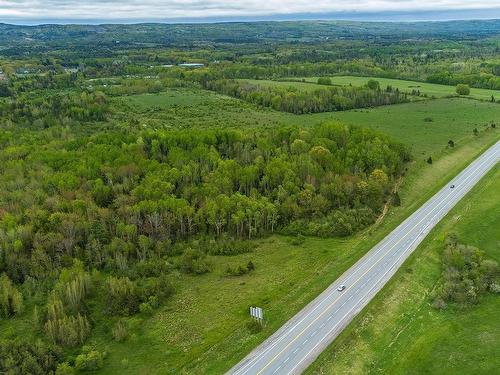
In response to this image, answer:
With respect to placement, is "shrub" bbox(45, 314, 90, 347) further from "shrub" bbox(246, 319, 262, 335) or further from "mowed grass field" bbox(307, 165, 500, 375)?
"mowed grass field" bbox(307, 165, 500, 375)

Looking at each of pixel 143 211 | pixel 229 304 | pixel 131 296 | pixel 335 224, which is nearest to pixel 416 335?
pixel 229 304

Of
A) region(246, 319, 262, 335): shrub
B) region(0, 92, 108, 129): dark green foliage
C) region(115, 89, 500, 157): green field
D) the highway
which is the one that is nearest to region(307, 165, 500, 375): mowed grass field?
the highway

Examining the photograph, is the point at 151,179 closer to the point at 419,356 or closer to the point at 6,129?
the point at 419,356

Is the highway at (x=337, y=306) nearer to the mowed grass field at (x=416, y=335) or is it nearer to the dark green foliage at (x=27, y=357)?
the mowed grass field at (x=416, y=335)

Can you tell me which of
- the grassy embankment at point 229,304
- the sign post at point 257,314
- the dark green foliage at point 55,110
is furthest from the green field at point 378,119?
the sign post at point 257,314

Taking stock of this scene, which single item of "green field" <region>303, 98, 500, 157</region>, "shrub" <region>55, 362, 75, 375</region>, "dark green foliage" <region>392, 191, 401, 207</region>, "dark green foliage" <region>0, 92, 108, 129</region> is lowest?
"shrub" <region>55, 362, 75, 375</region>
